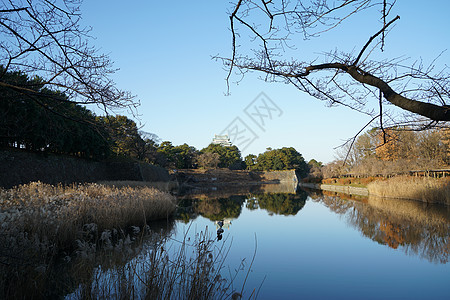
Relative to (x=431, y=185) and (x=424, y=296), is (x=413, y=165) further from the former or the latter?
(x=424, y=296)

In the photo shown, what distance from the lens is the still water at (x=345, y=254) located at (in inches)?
193

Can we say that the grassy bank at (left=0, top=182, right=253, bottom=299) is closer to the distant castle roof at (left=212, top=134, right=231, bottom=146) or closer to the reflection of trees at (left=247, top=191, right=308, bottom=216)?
the reflection of trees at (left=247, top=191, right=308, bottom=216)

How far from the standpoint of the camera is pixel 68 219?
612 cm

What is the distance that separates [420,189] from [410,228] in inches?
305

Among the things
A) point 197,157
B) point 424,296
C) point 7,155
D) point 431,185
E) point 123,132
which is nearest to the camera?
point 123,132

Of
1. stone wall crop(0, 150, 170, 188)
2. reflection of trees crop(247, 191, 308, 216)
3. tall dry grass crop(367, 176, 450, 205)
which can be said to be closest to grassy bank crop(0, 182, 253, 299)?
stone wall crop(0, 150, 170, 188)

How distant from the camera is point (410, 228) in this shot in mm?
9055

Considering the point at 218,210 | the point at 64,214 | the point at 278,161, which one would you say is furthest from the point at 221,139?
the point at 64,214

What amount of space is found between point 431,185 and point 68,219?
16218 millimetres

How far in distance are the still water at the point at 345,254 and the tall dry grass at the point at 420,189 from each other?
96.3 inches

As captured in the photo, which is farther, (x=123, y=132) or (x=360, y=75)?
(x=123, y=132)

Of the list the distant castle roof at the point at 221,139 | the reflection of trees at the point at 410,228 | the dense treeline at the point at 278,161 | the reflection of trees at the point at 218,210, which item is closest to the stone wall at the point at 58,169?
the reflection of trees at the point at 218,210

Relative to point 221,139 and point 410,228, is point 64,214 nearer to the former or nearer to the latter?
point 410,228

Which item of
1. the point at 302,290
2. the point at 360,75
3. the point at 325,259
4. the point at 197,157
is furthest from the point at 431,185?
the point at 197,157
